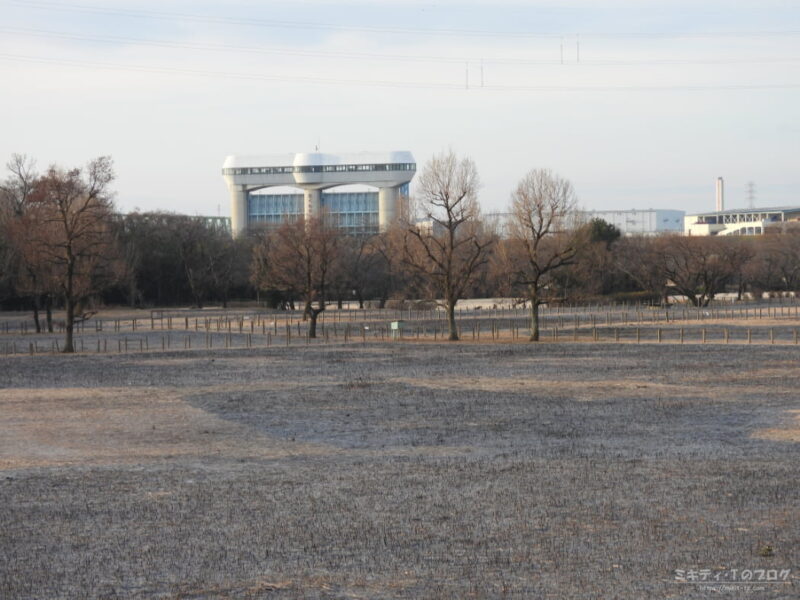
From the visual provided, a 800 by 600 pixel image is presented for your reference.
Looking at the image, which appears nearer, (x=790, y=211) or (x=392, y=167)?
Answer: (x=392, y=167)

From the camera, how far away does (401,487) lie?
55.3ft

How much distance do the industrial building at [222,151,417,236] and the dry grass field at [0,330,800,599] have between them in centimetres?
11086

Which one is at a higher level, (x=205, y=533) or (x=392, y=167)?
(x=392, y=167)

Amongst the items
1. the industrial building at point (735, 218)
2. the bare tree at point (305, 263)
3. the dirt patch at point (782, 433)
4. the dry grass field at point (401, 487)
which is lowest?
the dirt patch at point (782, 433)

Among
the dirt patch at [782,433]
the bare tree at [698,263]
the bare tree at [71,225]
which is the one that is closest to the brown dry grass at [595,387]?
the dirt patch at [782,433]

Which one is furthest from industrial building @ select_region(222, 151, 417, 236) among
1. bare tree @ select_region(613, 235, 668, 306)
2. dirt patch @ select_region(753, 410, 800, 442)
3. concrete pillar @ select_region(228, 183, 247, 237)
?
dirt patch @ select_region(753, 410, 800, 442)

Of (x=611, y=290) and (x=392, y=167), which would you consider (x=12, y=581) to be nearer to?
(x=611, y=290)

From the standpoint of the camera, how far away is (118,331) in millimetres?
68500

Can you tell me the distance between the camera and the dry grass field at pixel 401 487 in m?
11.8

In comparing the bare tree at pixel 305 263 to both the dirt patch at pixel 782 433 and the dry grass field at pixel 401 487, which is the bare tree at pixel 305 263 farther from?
the dirt patch at pixel 782 433

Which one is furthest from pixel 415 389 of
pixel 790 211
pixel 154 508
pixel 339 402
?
pixel 790 211

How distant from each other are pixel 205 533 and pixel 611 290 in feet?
307

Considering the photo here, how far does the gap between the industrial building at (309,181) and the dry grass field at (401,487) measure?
110863 millimetres

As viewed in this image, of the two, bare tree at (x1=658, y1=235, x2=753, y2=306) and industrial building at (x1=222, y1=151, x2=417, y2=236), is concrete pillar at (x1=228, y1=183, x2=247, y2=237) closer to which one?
industrial building at (x1=222, y1=151, x2=417, y2=236)
